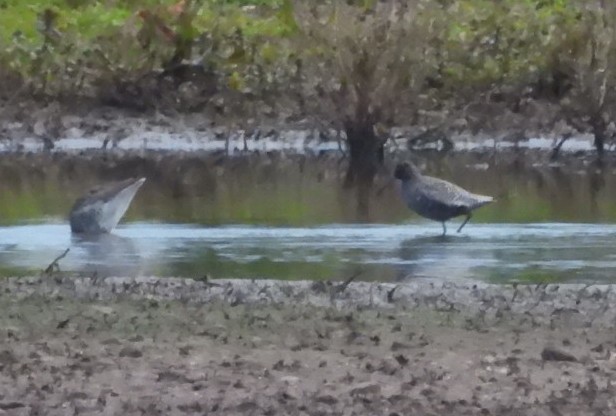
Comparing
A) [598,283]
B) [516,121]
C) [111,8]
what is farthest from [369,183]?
[111,8]

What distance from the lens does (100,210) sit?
12445 mm

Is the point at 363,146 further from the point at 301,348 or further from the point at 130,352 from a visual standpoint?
the point at 130,352

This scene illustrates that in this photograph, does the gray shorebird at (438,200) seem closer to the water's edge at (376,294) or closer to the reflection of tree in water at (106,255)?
the reflection of tree in water at (106,255)

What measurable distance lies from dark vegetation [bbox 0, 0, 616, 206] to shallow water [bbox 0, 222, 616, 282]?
5.86m

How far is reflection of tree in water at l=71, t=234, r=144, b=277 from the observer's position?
1060 centimetres

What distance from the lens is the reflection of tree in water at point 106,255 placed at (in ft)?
34.8

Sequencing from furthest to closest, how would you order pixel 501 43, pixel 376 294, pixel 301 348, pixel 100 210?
pixel 501 43 → pixel 100 210 → pixel 376 294 → pixel 301 348

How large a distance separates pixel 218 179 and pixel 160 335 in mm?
8311

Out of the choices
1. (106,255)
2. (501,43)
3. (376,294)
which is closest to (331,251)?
(106,255)

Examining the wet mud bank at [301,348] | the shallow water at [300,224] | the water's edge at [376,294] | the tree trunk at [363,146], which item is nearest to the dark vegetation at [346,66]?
the tree trunk at [363,146]

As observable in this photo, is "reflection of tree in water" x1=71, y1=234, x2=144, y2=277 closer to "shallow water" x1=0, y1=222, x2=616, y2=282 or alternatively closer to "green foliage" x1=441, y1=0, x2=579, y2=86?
"shallow water" x1=0, y1=222, x2=616, y2=282

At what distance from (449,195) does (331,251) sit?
1.62 metres

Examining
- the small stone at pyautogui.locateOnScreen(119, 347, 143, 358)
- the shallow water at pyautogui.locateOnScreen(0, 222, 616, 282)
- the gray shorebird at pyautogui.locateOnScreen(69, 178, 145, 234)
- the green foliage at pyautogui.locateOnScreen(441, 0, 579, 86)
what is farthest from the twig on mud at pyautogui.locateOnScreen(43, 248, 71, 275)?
the green foliage at pyautogui.locateOnScreen(441, 0, 579, 86)

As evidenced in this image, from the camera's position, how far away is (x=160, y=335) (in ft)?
26.2
